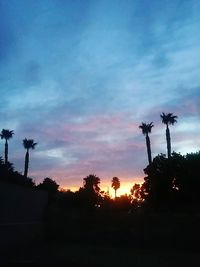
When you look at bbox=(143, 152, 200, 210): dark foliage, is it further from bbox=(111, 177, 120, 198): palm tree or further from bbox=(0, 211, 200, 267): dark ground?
bbox=(111, 177, 120, 198): palm tree

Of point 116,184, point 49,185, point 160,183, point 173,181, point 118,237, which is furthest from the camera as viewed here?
point 116,184

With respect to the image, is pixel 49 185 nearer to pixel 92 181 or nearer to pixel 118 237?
pixel 92 181

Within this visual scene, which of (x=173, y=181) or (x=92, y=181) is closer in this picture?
(x=173, y=181)

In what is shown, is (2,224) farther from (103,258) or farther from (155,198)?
(155,198)

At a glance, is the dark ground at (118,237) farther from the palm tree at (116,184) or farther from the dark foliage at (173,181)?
the palm tree at (116,184)

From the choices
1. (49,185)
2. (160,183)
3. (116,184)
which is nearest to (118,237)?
(160,183)

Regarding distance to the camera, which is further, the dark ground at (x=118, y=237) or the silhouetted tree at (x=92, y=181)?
the silhouetted tree at (x=92, y=181)

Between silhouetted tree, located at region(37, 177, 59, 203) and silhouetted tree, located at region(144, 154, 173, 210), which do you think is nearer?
silhouetted tree, located at region(144, 154, 173, 210)

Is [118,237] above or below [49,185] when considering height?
below

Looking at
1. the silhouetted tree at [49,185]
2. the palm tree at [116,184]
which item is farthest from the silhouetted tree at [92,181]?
the palm tree at [116,184]

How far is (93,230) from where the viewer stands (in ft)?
125

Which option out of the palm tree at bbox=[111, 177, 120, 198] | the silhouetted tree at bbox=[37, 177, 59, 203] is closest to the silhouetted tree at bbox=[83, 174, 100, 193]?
the silhouetted tree at bbox=[37, 177, 59, 203]

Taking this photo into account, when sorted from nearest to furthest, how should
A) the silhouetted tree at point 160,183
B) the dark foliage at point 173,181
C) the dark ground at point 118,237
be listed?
1. the dark ground at point 118,237
2. the dark foliage at point 173,181
3. the silhouetted tree at point 160,183

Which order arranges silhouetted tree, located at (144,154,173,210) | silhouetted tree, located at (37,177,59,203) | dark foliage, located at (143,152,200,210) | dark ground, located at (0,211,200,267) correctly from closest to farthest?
dark ground, located at (0,211,200,267), dark foliage, located at (143,152,200,210), silhouetted tree, located at (144,154,173,210), silhouetted tree, located at (37,177,59,203)
